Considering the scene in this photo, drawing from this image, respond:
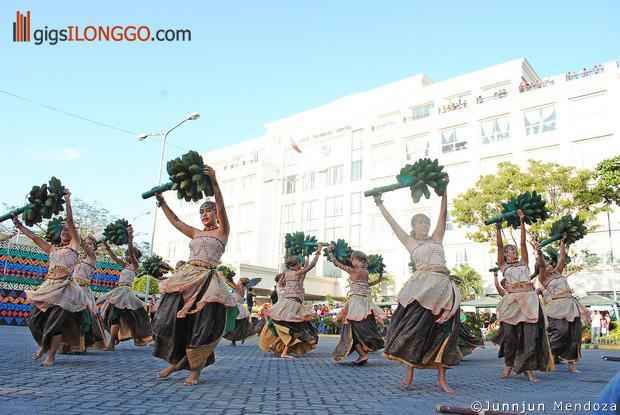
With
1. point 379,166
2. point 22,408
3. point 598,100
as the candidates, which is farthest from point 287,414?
point 379,166

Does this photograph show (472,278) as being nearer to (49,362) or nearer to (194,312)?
(49,362)

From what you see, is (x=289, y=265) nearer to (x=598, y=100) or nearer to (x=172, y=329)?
(x=172, y=329)

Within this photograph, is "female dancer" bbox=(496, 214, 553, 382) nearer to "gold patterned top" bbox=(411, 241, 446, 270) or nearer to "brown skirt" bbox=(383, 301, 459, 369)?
"gold patterned top" bbox=(411, 241, 446, 270)

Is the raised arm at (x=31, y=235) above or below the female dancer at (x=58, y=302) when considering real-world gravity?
above

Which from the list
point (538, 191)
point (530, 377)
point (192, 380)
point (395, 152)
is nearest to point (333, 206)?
point (395, 152)

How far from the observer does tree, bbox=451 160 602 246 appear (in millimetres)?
27219

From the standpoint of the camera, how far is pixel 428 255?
20.8 ft

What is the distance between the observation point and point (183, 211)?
7012cm

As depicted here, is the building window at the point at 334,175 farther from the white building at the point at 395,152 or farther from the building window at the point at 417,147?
the building window at the point at 417,147

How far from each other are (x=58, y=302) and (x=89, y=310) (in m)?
1.02

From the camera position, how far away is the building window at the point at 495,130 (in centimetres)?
4044

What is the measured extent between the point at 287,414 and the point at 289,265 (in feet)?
24.2

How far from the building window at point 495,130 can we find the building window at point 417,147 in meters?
5.04

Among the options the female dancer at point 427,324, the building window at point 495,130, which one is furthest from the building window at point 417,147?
the female dancer at point 427,324
